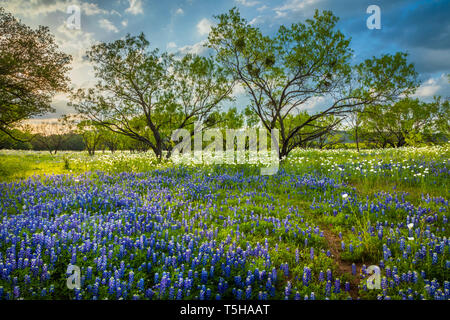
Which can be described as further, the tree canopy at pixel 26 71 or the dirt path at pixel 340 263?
the tree canopy at pixel 26 71

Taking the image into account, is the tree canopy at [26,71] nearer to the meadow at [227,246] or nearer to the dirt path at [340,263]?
the meadow at [227,246]

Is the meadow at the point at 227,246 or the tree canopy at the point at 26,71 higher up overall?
the tree canopy at the point at 26,71

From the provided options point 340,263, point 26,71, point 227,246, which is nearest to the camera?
point 340,263

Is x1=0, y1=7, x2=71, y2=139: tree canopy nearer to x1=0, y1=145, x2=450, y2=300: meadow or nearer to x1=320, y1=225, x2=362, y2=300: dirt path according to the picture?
x1=0, y1=145, x2=450, y2=300: meadow

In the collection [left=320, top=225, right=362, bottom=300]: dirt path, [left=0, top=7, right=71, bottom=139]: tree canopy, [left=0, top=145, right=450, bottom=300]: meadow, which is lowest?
[left=320, top=225, right=362, bottom=300]: dirt path

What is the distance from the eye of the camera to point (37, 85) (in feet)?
48.6

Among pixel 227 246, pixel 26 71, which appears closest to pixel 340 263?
pixel 227 246

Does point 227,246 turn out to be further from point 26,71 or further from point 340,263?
point 26,71

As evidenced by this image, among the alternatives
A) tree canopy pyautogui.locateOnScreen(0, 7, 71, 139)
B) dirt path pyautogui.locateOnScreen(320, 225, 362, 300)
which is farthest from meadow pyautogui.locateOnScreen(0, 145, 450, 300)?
tree canopy pyautogui.locateOnScreen(0, 7, 71, 139)

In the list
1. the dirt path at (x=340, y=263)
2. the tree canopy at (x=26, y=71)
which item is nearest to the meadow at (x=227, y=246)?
the dirt path at (x=340, y=263)

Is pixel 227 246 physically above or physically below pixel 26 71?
below

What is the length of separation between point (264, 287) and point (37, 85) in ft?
60.2
